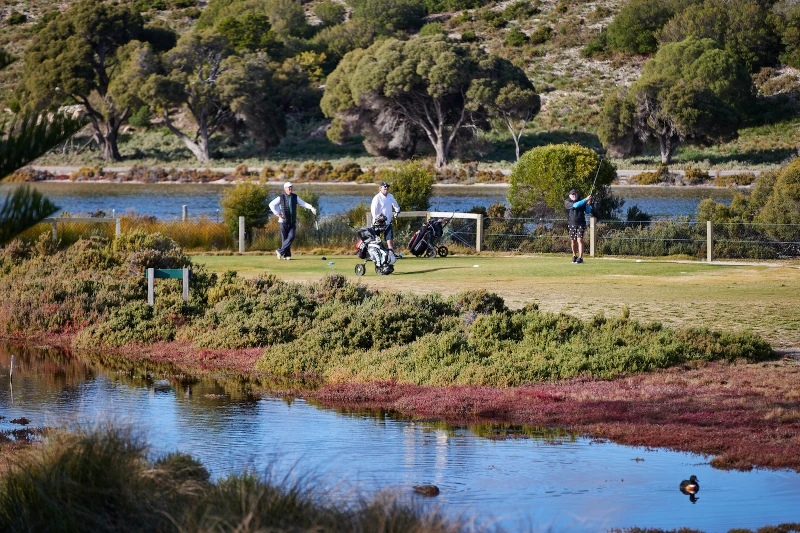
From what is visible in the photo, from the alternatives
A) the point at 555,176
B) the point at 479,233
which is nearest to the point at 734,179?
the point at 555,176

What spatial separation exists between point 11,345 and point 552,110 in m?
87.5

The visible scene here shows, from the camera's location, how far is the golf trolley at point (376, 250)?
80.8ft

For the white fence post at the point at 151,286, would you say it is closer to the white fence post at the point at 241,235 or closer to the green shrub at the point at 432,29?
the white fence post at the point at 241,235

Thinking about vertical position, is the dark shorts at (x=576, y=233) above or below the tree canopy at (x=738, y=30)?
below

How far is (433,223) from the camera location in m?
28.2

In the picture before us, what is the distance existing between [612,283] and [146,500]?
16.8 meters

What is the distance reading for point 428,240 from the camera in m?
29.2

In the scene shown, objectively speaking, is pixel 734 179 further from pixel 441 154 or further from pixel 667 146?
pixel 441 154

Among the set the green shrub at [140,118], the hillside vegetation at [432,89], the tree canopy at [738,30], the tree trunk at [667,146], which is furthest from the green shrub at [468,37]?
the tree trunk at [667,146]

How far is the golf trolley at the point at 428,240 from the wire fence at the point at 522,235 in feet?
8.62

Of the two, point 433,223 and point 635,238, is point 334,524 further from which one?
point 635,238

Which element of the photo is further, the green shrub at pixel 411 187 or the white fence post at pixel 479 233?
the green shrub at pixel 411 187

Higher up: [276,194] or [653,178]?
[653,178]

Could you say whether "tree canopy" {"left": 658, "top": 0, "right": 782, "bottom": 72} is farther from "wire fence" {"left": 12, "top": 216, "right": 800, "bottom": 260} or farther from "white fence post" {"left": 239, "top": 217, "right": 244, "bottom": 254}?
"white fence post" {"left": 239, "top": 217, "right": 244, "bottom": 254}
